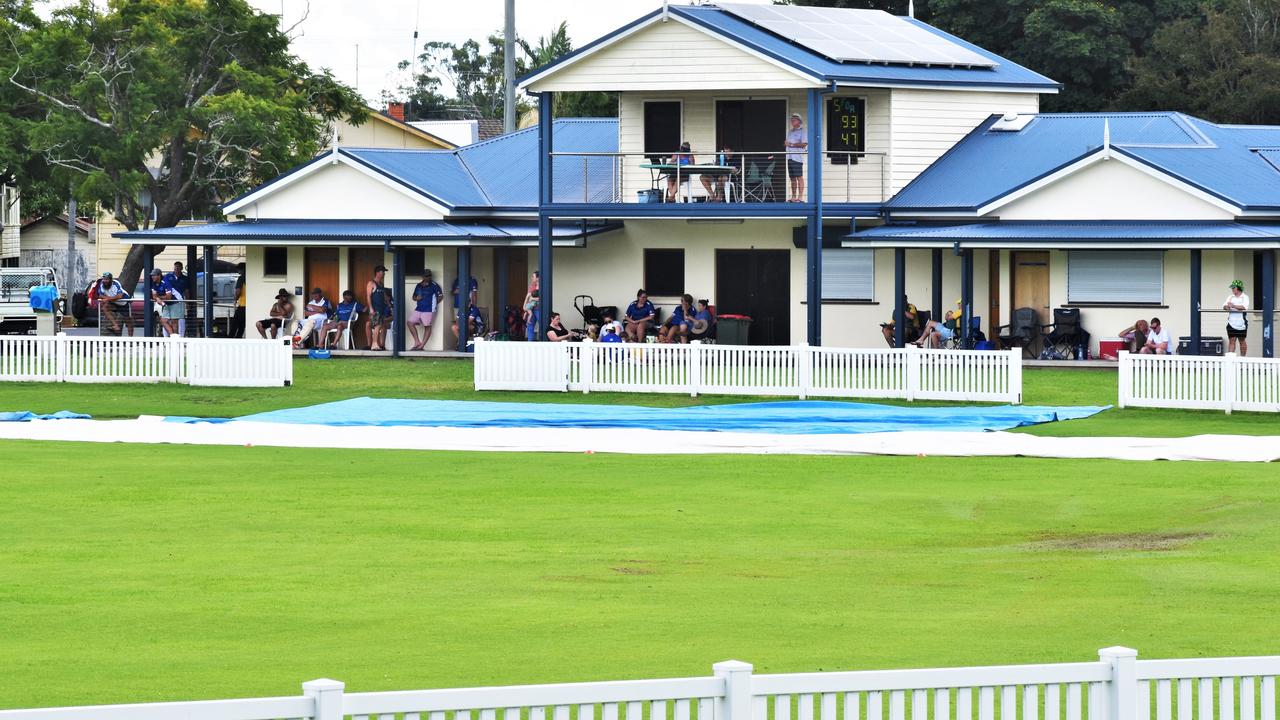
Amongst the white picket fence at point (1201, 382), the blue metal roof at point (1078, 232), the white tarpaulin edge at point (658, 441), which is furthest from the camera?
the blue metal roof at point (1078, 232)

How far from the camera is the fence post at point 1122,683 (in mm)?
7563

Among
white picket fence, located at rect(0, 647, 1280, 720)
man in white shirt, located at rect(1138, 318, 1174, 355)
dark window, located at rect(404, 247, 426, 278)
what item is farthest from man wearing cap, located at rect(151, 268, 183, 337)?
white picket fence, located at rect(0, 647, 1280, 720)

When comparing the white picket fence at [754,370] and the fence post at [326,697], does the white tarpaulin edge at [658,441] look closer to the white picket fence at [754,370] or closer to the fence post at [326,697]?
the white picket fence at [754,370]

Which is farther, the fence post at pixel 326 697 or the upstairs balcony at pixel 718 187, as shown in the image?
the upstairs balcony at pixel 718 187

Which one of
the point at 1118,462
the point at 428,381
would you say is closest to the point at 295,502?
the point at 1118,462

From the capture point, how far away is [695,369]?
30125 millimetres

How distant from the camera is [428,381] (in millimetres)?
33469

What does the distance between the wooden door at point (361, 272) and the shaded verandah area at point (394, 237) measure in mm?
136

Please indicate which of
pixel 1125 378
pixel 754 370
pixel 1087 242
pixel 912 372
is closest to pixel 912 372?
pixel 912 372

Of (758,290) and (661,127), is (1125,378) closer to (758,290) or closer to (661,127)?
(758,290)

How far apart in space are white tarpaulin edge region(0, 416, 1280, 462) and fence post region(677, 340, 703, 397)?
5.53 metres

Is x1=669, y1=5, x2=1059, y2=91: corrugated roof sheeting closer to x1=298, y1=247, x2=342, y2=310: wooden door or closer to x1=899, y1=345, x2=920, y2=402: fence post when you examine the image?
x1=298, y1=247, x2=342, y2=310: wooden door

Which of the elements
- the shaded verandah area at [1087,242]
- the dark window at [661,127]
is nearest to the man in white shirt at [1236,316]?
the shaded verandah area at [1087,242]

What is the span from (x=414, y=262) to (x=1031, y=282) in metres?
12.5
